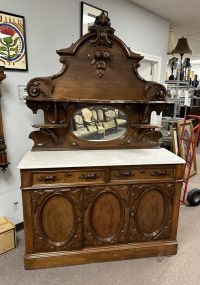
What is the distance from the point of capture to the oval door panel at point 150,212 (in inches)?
79.3

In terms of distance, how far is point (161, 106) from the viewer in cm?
232

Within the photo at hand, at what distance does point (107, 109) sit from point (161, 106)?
0.57 metres

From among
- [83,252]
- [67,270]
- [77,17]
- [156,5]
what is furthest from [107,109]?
[156,5]

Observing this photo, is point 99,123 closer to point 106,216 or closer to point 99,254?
point 106,216

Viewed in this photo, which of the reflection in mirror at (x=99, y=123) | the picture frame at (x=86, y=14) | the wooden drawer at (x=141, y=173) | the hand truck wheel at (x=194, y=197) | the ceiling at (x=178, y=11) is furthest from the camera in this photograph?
the hand truck wheel at (x=194, y=197)

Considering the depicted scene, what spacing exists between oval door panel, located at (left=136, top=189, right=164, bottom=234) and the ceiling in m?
2.47

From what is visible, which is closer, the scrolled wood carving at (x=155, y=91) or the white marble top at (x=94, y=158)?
the white marble top at (x=94, y=158)

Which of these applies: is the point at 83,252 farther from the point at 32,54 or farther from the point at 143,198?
the point at 32,54

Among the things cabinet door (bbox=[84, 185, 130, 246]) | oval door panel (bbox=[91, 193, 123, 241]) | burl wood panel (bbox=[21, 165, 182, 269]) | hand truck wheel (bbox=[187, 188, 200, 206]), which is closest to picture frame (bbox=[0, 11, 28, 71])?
burl wood panel (bbox=[21, 165, 182, 269])

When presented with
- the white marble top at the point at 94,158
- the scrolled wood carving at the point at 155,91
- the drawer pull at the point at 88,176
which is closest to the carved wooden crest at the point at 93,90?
the scrolled wood carving at the point at 155,91

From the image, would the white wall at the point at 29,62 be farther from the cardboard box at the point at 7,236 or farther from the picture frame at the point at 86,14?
the cardboard box at the point at 7,236

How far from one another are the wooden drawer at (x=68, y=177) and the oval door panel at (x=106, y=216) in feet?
0.59

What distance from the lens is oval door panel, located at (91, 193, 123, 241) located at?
194cm

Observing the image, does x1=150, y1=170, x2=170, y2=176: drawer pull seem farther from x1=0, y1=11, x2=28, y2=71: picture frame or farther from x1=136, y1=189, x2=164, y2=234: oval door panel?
x1=0, y1=11, x2=28, y2=71: picture frame
